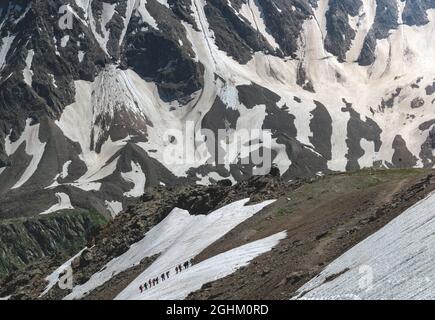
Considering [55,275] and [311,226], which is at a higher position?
[311,226]

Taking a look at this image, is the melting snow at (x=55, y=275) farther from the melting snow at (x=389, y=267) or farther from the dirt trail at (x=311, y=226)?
the melting snow at (x=389, y=267)

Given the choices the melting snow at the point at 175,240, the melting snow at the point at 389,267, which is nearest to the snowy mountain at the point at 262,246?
the melting snow at the point at 389,267

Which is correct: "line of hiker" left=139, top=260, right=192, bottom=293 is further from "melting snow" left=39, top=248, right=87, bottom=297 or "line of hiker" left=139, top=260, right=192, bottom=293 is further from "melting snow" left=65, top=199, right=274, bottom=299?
"melting snow" left=39, top=248, right=87, bottom=297

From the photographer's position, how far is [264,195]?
280 ft

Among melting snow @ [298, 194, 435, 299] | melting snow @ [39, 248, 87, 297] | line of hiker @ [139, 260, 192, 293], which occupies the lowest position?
melting snow @ [39, 248, 87, 297]

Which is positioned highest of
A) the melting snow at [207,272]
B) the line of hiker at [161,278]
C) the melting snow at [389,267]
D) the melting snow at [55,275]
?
the melting snow at [389,267]

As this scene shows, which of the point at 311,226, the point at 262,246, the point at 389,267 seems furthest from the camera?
the point at 311,226

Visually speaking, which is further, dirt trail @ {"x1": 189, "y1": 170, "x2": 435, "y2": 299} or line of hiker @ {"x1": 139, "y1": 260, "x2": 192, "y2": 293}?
line of hiker @ {"x1": 139, "y1": 260, "x2": 192, "y2": 293}

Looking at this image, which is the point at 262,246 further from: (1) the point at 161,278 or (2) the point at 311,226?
(1) the point at 161,278

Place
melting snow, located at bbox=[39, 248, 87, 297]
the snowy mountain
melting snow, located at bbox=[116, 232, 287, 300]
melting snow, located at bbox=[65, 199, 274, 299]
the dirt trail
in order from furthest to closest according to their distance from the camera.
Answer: melting snow, located at bbox=[39, 248, 87, 297]
melting snow, located at bbox=[65, 199, 274, 299]
melting snow, located at bbox=[116, 232, 287, 300]
the dirt trail
the snowy mountain

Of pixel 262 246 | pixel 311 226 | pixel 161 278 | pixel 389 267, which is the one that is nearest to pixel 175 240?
pixel 161 278

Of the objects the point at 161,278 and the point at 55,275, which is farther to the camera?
the point at 55,275

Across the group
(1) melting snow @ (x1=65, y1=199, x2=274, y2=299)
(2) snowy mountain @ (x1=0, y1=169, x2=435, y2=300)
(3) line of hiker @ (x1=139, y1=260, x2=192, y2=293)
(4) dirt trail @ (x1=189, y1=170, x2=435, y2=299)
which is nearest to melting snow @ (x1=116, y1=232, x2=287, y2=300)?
(2) snowy mountain @ (x1=0, y1=169, x2=435, y2=300)
